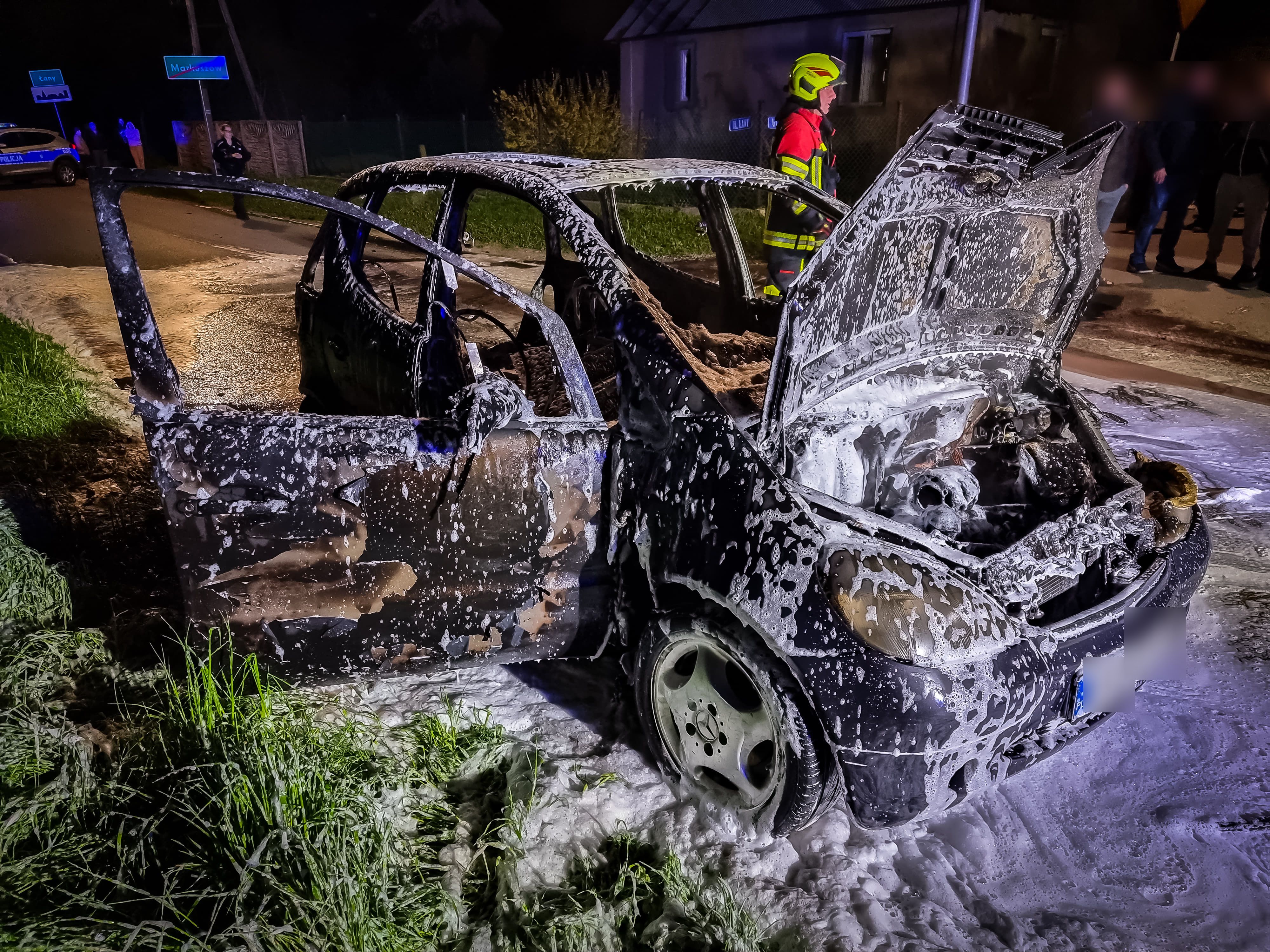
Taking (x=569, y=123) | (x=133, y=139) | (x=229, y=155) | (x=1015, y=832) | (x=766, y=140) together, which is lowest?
(x=1015, y=832)

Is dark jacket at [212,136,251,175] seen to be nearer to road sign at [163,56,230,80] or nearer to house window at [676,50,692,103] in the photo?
road sign at [163,56,230,80]

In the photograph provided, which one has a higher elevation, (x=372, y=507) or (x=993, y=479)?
(x=372, y=507)

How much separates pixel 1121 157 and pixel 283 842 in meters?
8.82

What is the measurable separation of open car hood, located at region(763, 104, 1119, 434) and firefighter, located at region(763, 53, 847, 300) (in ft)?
5.77

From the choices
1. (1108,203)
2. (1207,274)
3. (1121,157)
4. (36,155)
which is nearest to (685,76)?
(1121,157)

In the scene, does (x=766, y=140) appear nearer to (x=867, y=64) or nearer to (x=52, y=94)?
(x=867, y=64)

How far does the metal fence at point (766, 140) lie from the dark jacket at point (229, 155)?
6.99 metres

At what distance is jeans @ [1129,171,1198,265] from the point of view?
324 inches

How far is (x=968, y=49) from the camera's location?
264 inches

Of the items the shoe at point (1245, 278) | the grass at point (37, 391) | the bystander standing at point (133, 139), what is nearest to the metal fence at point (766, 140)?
the shoe at point (1245, 278)

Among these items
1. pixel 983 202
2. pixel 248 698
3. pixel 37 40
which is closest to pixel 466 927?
pixel 248 698

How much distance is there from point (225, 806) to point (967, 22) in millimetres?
7843

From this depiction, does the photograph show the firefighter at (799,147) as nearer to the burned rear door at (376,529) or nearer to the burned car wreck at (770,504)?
the burned car wreck at (770,504)

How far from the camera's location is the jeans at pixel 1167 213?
27.0 ft
